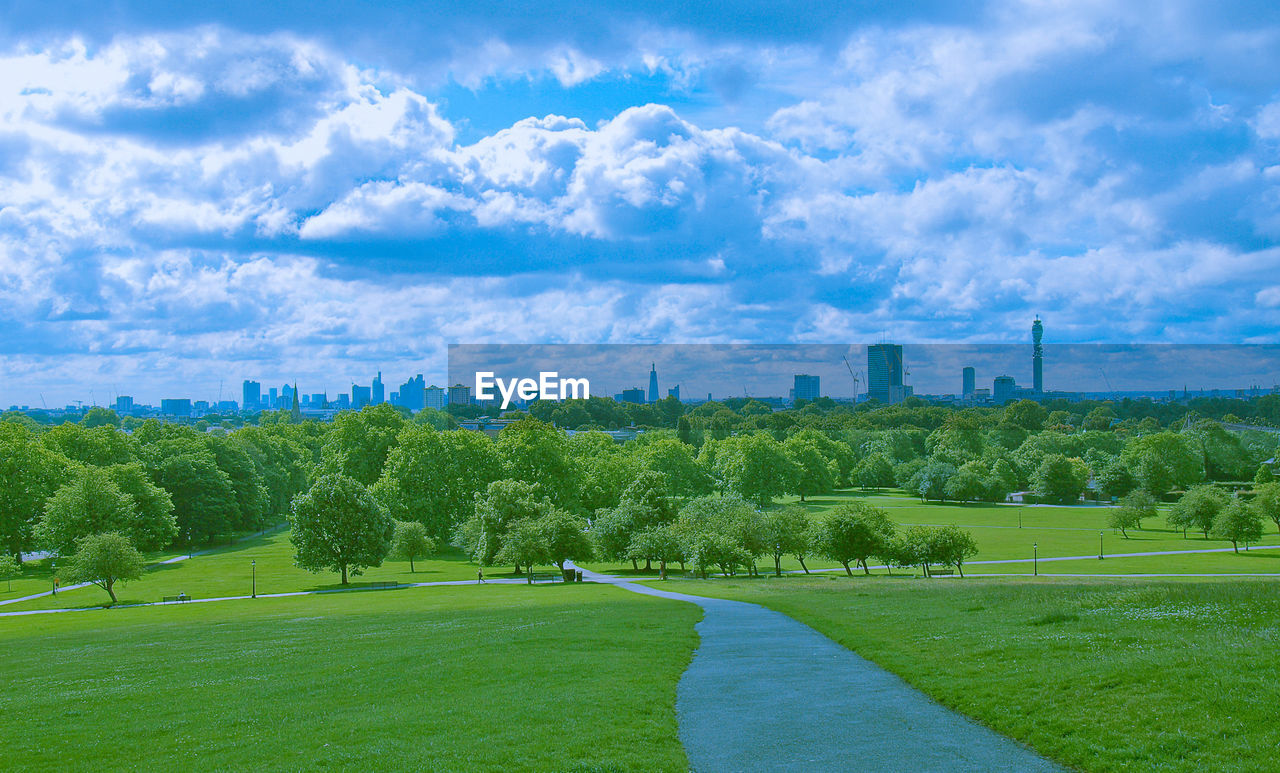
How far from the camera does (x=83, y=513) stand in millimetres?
61812

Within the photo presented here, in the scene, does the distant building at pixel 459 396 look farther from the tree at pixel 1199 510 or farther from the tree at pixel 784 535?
the tree at pixel 1199 510

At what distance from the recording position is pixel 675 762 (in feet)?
39.8

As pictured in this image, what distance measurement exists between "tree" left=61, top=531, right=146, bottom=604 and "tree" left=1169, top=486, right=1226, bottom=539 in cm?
9076

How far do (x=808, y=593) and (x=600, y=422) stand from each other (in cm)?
11185

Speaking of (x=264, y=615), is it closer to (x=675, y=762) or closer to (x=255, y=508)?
(x=675, y=762)

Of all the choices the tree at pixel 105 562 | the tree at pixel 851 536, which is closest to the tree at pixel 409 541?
the tree at pixel 105 562

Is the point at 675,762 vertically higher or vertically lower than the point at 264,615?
higher

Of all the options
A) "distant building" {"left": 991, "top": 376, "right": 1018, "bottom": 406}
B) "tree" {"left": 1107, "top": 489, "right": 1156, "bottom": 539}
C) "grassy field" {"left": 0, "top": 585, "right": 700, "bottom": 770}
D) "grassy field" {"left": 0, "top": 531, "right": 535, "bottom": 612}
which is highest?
"distant building" {"left": 991, "top": 376, "right": 1018, "bottom": 406}

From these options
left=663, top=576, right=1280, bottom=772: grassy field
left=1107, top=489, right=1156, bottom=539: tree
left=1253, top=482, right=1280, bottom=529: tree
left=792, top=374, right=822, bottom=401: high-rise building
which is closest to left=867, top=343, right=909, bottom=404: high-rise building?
left=792, top=374, right=822, bottom=401: high-rise building

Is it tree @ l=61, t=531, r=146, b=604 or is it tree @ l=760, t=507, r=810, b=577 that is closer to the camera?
tree @ l=61, t=531, r=146, b=604

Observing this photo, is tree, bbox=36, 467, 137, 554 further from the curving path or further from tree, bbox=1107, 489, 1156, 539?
tree, bbox=1107, 489, 1156, 539

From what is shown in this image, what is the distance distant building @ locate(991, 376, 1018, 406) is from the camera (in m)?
150

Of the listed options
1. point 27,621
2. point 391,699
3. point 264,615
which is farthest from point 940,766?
point 27,621

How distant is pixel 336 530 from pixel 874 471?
9414 centimetres
